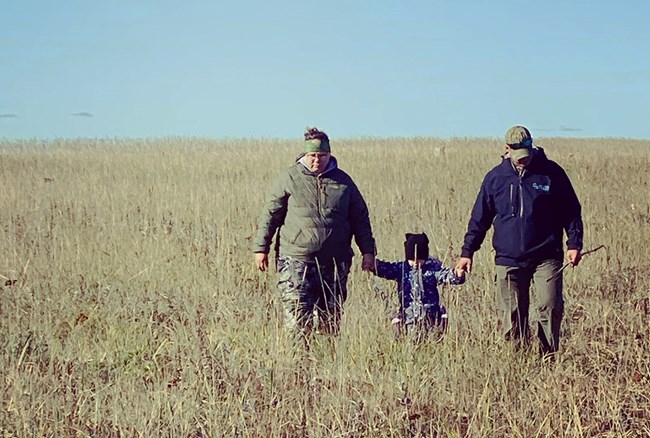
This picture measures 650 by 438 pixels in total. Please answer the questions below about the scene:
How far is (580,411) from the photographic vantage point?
4.14 m

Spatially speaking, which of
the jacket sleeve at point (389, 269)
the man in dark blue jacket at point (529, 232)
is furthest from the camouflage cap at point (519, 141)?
the jacket sleeve at point (389, 269)

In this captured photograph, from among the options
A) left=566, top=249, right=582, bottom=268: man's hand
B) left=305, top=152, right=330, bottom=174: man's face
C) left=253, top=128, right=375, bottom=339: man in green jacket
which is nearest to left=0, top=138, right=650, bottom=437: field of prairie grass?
left=253, top=128, right=375, bottom=339: man in green jacket

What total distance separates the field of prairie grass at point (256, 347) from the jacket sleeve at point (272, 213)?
1.85 ft

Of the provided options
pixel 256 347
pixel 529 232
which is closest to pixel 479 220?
pixel 529 232

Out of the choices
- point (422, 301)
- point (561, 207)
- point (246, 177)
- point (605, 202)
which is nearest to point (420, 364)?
point (422, 301)

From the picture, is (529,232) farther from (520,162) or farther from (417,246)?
(417,246)

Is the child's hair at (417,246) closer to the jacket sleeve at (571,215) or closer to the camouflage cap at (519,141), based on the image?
the camouflage cap at (519,141)

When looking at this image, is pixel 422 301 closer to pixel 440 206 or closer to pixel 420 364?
pixel 420 364

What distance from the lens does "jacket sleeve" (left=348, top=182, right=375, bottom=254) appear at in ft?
19.0

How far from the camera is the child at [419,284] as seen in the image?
5402 millimetres

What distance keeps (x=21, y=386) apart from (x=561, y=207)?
349 centimetres

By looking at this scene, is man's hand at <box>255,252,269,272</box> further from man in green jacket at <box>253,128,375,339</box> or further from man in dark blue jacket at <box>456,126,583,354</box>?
man in dark blue jacket at <box>456,126,583,354</box>

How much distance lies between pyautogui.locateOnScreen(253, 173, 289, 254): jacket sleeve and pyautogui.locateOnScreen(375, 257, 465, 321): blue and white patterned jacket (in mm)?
882

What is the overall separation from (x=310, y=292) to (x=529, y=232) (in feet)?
4.93
